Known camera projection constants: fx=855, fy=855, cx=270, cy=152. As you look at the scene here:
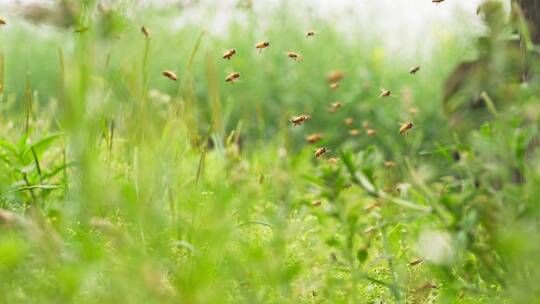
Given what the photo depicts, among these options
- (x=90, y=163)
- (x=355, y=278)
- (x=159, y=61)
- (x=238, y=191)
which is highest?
(x=90, y=163)

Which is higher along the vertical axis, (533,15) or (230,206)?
(533,15)

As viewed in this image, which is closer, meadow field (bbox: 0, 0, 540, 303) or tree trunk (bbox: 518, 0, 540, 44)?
meadow field (bbox: 0, 0, 540, 303)

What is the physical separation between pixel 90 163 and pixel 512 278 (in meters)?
0.92

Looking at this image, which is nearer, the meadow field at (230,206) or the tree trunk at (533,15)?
A: the meadow field at (230,206)

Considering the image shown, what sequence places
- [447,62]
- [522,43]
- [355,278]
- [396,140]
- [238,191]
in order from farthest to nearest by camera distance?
[447,62], [396,140], [238,191], [522,43], [355,278]

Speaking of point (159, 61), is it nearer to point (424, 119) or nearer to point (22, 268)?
point (424, 119)

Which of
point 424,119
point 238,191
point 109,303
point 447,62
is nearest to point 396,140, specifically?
point 424,119

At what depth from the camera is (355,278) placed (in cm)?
183

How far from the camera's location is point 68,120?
6.05 ft

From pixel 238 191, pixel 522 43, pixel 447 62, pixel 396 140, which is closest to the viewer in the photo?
pixel 522 43

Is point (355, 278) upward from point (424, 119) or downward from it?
upward

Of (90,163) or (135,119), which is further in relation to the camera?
→ (135,119)

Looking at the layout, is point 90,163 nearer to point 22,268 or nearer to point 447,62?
point 22,268

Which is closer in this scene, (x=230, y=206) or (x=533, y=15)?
→ (x=230, y=206)
